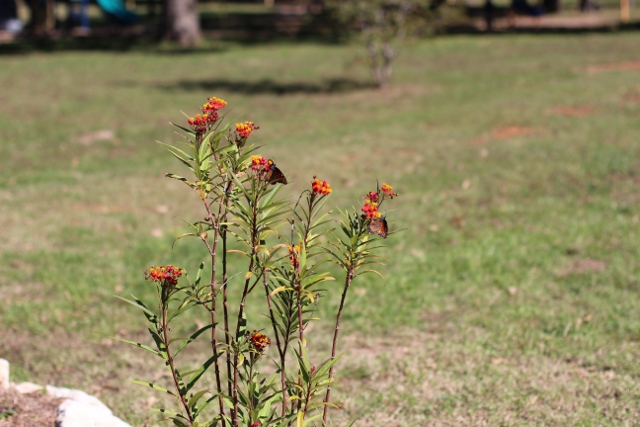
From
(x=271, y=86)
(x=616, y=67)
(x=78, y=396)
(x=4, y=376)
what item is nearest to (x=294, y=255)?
(x=78, y=396)

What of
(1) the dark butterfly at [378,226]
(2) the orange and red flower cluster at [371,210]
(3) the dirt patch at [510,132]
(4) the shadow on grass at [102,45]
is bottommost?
(3) the dirt patch at [510,132]

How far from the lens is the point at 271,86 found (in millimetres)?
15562

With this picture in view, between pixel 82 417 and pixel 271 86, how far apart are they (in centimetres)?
1254

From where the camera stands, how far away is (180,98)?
14258 mm

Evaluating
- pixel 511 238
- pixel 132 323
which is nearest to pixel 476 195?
pixel 511 238

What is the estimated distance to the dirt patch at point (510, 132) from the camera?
10289mm

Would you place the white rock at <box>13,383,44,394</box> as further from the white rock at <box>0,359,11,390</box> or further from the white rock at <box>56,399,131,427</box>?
the white rock at <box>56,399,131,427</box>

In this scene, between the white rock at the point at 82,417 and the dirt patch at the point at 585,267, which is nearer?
the white rock at the point at 82,417

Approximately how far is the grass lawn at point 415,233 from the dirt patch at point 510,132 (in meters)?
0.16

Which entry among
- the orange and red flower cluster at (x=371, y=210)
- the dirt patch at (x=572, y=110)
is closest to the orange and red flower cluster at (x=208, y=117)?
the orange and red flower cluster at (x=371, y=210)

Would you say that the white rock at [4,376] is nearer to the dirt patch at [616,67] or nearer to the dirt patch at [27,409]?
the dirt patch at [27,409]

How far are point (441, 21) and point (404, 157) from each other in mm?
5597

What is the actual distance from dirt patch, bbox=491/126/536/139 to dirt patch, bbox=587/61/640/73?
5385mm

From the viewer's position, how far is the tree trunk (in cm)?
2253
